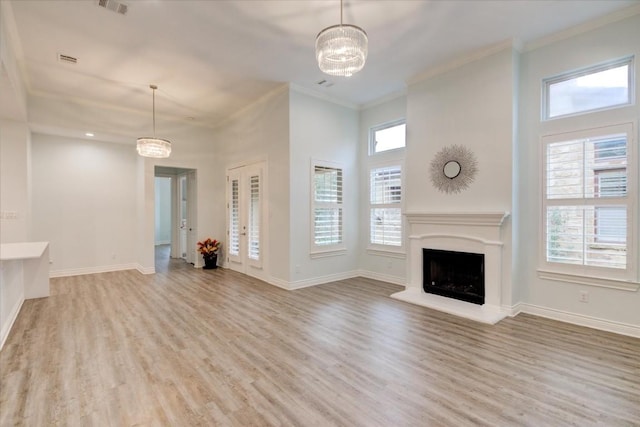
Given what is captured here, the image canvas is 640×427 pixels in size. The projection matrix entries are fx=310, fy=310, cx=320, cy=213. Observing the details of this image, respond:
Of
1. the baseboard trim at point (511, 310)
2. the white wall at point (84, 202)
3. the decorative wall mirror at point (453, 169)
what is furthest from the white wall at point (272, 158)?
the baseboard trim at point (511, 310)

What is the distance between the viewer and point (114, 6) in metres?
3.23

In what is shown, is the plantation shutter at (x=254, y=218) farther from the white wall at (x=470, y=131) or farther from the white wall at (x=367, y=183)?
the white wall at (x=470, y=131)

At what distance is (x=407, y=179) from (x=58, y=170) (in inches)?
270

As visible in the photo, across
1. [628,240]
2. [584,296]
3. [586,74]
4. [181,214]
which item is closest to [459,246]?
[584,296]

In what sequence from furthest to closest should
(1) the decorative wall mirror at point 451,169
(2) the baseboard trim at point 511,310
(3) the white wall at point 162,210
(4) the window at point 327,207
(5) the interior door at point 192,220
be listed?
(3) the white wall at point 162,210 → (5) the interior door at point 192,220 → (4) the window at point 327,207 → (1) the decorative wall mirror at point 451,169 → (2) the baseboard trim at point 511,310

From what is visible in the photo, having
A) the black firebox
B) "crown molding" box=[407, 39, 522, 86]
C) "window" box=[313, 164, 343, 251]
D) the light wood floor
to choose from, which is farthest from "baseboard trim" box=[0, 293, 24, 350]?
"crown molding" box=[407, 39, 522, 86]

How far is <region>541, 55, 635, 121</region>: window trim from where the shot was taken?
337cm

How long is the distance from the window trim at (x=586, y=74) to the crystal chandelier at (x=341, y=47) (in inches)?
106

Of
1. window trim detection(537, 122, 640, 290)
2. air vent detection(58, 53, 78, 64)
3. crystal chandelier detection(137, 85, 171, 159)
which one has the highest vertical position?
air vent detection(58, 53, 78, 64)

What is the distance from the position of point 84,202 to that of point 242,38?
Result: 205 inches

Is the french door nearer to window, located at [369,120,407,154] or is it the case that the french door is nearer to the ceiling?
the ceiling

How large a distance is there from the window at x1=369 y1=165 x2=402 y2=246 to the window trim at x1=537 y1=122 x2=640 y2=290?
7.35 feet

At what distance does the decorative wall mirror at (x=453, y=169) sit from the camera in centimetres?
431

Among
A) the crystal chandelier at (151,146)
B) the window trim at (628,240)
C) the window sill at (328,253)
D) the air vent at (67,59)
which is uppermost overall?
the air vent at (67,59)
